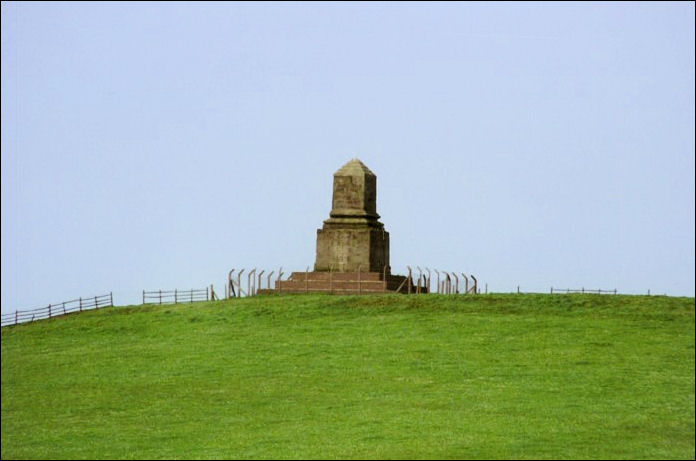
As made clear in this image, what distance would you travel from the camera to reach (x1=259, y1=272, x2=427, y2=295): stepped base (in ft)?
190

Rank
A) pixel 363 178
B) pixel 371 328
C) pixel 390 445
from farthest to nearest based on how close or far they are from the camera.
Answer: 1. pixel 363 178
2. pixel 371 328
3. pixel 390 445

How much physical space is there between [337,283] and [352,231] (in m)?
3.18

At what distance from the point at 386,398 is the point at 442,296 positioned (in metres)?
17.2

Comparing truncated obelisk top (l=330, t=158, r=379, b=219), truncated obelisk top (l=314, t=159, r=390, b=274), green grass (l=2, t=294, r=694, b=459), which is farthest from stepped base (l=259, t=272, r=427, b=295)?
truncated obelisk top (l=330, t=158, r=379, b=219)

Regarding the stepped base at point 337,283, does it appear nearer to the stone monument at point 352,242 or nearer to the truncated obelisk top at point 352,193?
the stone monument at point 352,242

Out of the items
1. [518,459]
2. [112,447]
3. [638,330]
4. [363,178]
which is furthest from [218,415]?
[363,178]

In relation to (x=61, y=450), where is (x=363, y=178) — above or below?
above

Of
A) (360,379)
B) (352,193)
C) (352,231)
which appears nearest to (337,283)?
(352,231)

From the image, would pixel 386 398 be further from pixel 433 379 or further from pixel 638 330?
pixel 638 330

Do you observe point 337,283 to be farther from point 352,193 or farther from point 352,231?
point 352,193

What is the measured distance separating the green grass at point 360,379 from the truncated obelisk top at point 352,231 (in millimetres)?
5087

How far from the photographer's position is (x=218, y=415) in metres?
35.2

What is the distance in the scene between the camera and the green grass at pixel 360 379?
31.0 m

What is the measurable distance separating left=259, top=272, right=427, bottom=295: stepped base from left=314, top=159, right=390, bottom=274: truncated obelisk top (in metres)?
0.84
